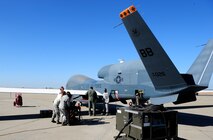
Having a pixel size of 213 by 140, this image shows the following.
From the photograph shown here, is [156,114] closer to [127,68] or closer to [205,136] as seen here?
[205,136]

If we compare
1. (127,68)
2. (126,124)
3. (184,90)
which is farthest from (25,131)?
(127,68)

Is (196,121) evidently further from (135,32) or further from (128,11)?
(128,11)

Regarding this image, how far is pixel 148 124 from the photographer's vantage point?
21.0ft

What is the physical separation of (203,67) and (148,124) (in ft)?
22.9

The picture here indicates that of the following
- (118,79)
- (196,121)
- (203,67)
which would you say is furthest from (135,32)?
(118,79)

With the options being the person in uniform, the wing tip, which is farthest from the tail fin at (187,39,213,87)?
the person in uniform

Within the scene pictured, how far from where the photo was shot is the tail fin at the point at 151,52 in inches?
337

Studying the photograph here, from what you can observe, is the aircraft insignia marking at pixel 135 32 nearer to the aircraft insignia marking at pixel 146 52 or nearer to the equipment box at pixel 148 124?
the aircraft insignia marking at pixel 146 52

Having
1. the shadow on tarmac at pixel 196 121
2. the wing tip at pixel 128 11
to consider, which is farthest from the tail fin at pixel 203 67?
the wing tip at pixel 128 11

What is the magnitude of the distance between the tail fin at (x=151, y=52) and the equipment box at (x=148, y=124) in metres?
2.86

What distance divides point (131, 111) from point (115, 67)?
1093 centimetres

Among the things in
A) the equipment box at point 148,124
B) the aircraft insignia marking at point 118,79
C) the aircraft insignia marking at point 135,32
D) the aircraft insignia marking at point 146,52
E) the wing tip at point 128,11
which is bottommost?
the equipment box at point 148,124

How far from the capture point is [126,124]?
689cm

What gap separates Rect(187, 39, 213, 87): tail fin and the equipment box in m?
5.44
